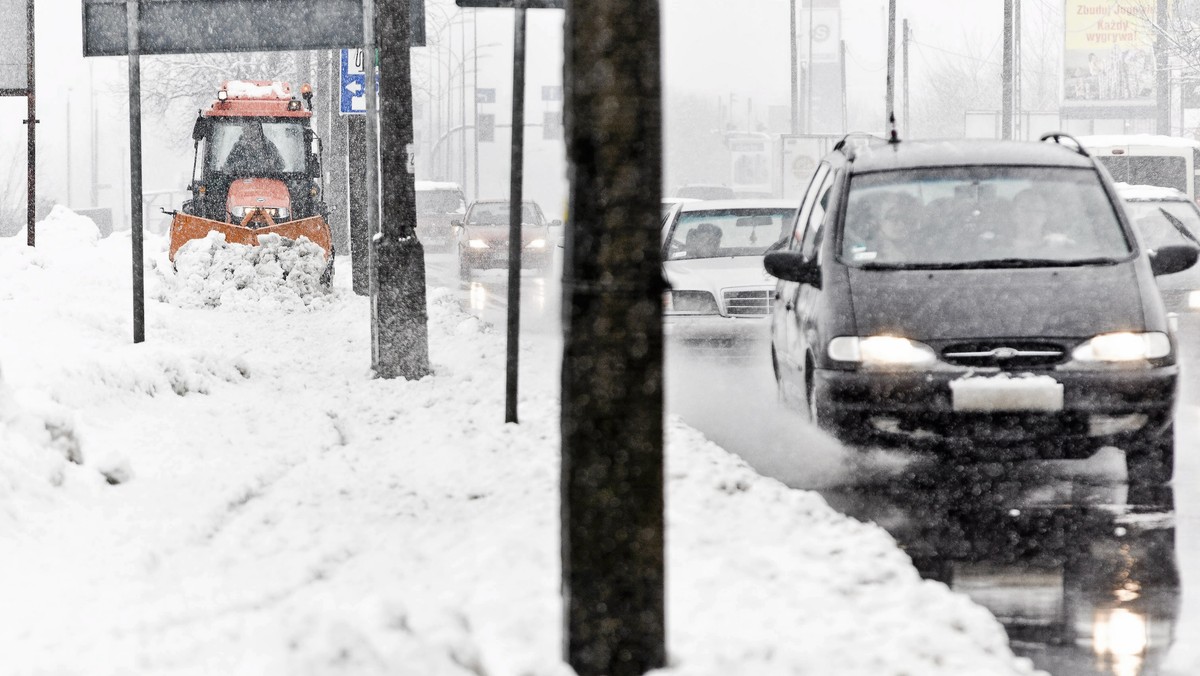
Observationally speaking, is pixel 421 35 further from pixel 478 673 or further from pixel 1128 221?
pixel 478 673

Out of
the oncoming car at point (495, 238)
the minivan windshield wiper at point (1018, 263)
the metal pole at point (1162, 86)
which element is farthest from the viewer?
the metal pole at point (1162, 86)

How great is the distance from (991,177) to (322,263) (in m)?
13.9

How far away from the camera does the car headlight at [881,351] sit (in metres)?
7.82

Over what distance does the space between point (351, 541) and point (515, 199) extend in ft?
10.1

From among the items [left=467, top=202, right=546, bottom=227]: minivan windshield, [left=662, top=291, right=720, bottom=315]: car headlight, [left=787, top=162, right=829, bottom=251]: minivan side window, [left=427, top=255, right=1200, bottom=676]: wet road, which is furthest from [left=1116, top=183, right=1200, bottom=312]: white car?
[left=467, top=202, right=546, bottom=227]: minivan windshield

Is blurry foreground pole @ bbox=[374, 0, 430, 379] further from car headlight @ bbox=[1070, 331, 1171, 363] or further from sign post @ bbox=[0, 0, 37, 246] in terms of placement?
sign post @ bbox=[0, 0, 37, 246]

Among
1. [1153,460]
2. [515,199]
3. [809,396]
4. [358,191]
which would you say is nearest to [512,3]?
[515,199]

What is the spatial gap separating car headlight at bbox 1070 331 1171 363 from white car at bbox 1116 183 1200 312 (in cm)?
1069

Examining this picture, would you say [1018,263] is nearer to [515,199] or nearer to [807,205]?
[807,205]

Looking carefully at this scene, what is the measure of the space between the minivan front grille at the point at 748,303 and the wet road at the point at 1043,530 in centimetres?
342

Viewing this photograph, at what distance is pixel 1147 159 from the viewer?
106 feet

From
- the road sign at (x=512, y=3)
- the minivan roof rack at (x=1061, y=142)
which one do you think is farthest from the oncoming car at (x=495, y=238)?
the minivan roof rack at (x=1061, y=142)

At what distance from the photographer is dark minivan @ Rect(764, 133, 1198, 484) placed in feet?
25.3

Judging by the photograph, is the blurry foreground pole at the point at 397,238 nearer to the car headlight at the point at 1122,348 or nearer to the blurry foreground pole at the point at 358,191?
the car headlight at the point at 1122,348
